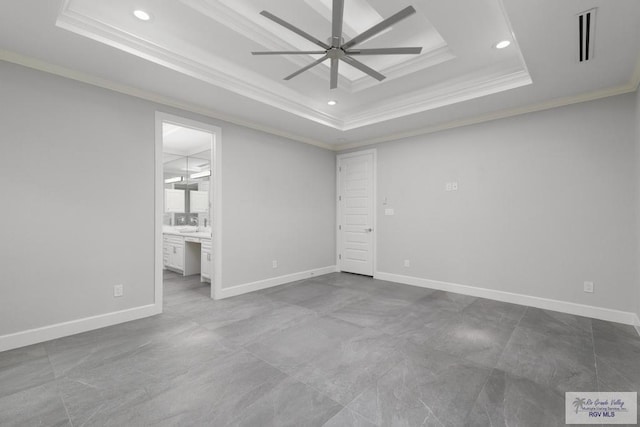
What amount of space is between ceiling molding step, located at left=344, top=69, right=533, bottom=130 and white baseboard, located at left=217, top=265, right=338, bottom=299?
2770mm

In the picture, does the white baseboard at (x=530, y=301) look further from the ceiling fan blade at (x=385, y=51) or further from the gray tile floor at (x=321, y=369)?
the ceiling fan blade at (x=385, y=51)

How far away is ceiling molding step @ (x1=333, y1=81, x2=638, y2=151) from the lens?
3.26 m

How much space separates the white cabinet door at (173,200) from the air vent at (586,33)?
6658 mm

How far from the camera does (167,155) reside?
6.16 metres

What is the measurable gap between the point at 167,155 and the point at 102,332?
417cm

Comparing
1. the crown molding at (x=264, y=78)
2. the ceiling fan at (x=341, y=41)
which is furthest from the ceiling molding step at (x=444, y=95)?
the ceiling fan at (x=341, y=41)

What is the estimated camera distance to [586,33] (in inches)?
90.1

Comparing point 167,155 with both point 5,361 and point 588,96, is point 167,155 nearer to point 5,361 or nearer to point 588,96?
point 5,361

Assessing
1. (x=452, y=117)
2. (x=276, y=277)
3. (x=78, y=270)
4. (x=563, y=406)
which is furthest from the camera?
(x=276, y=277)

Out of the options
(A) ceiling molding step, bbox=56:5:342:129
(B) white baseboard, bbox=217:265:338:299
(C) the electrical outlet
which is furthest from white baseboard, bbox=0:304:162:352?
(A) ceiling molding step, bbox=56:5:342:129

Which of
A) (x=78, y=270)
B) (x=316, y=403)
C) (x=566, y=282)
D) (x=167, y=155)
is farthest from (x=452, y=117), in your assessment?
(x=167, y=155)

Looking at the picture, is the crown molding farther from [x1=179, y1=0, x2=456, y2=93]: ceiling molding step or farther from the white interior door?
the white interior door

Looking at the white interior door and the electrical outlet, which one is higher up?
the white interior door

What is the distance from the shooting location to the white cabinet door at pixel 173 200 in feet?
21.0
